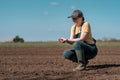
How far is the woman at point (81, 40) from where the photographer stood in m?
9.22

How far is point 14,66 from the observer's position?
1045 centimetres

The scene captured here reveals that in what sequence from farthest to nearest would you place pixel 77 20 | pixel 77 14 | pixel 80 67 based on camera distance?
1. pixel 80 67
2. pixel 77 20
3. pixel 77 14

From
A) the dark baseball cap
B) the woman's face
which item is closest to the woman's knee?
the woman's face

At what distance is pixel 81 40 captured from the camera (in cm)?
923

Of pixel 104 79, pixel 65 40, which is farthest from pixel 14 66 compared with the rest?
pixel 104 79

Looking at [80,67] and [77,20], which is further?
[80,67]

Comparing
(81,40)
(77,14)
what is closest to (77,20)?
(77,14)

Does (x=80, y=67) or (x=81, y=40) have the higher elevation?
(x=81, y=40)

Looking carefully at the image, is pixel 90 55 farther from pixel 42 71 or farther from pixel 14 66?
pixel 14 66

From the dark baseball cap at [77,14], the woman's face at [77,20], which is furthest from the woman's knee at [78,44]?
the dark baseball cap at [77,14]

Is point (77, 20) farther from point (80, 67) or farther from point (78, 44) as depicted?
point (80, 67)

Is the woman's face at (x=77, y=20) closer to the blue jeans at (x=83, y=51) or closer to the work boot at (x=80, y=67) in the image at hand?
the blue jeans at (x=83, y=51)

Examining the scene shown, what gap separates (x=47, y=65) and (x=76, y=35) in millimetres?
1611

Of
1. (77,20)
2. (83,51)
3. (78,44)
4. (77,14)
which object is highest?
(77,14)
